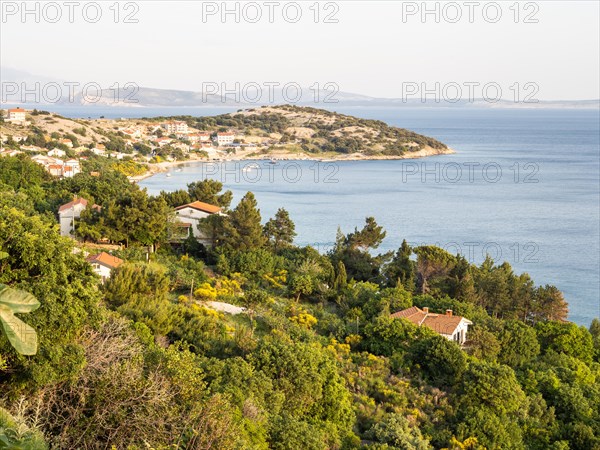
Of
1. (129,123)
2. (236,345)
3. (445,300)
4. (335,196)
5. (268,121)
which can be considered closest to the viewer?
(236,345)

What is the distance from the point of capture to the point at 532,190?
5634 cm

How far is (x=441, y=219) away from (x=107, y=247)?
84.4 ft

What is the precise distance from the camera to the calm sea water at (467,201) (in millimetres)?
34469

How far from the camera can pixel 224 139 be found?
291 feet

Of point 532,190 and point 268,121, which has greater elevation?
point 268,121

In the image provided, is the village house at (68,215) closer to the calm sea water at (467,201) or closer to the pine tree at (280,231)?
the pine tree at (280,231)

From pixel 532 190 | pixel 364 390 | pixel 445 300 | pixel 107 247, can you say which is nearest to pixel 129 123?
pixel 532 190

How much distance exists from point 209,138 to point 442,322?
75.5 metres

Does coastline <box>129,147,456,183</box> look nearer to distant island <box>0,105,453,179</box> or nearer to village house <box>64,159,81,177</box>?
distant island <box>0,105,453,179</box>

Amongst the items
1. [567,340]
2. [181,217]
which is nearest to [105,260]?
[181,217]

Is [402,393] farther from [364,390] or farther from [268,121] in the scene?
[268,121]

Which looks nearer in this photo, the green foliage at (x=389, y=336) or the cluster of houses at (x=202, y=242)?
the green foliage at (x=389, y=336)

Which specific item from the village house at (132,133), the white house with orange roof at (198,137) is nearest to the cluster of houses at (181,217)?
the village house at (132,133)

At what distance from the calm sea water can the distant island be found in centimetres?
472
